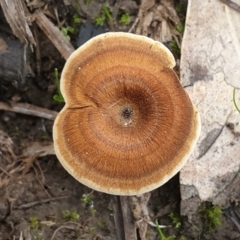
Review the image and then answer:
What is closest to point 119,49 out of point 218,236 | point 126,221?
point 126,221

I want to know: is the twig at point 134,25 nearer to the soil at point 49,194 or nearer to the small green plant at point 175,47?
the soil at point 49,194

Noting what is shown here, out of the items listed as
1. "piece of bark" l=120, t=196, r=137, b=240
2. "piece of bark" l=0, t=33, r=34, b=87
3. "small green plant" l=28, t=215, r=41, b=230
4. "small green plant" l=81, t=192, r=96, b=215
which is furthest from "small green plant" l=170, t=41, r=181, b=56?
"small green plant" l=28, t=215, r=41, b=230

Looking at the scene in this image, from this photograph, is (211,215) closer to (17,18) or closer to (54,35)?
(54,35)

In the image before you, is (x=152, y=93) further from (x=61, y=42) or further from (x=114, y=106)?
(x=61, y=42)

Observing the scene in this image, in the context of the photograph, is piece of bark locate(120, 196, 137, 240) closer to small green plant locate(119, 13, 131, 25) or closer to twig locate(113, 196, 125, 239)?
twig locate(113, 196, 125, 239)

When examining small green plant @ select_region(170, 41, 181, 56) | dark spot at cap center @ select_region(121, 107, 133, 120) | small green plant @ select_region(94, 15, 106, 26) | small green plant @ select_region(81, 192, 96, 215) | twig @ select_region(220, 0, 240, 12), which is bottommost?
small green plant @ select_region(81, 192, 96, 215)
